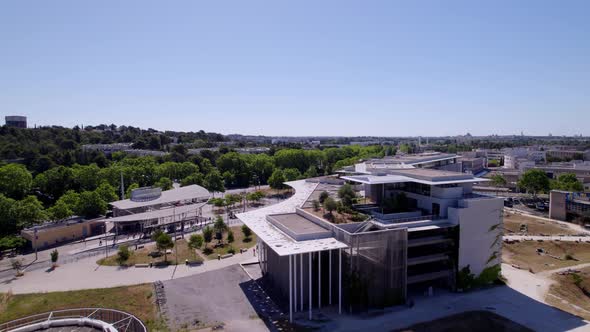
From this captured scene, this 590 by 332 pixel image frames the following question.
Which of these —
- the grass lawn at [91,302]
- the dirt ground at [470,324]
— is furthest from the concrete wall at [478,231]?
the grass lawn at [91,302]

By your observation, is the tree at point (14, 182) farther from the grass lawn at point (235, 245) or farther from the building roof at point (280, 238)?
the building roof at point (280, 238)

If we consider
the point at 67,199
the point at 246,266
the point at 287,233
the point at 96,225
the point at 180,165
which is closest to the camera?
the point at 287,233

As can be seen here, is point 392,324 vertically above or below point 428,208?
below

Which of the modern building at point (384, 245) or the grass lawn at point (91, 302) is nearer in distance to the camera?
the grass lawn at point (91, 302)

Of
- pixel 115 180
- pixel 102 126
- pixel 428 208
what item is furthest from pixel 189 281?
pixel 102 126

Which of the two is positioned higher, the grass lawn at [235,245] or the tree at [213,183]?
the tree at [213,183]

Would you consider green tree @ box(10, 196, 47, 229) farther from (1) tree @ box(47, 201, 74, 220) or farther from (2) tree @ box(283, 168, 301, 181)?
(2) tree @ box(283, 168, 301, 181)

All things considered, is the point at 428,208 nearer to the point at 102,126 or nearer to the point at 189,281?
the point at 189,281
